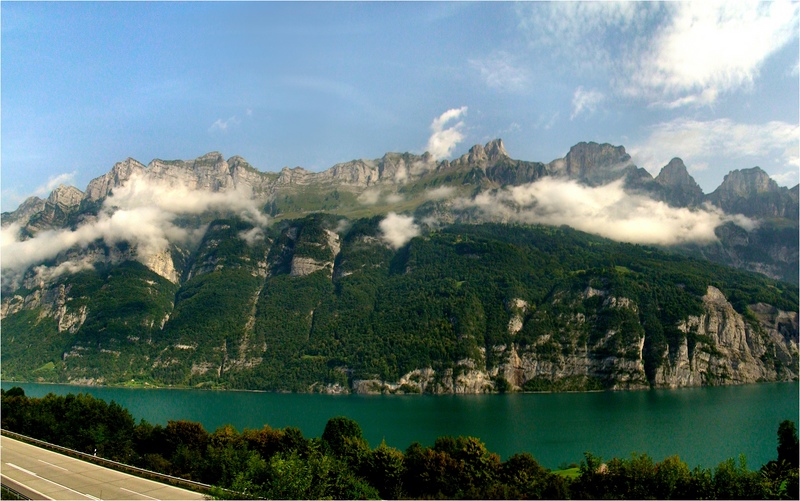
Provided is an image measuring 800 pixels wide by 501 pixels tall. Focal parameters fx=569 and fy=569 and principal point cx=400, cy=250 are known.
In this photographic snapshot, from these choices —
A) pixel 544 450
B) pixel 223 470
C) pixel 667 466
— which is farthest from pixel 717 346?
pixel 223 470

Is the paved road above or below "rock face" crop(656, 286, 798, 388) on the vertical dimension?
below

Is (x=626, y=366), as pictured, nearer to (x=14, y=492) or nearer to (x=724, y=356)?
(x=724, y=356)

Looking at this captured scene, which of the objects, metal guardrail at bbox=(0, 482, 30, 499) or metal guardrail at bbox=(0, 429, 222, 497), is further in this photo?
Answer: metal guardrail at bbox=(0, 429, 222, 497)

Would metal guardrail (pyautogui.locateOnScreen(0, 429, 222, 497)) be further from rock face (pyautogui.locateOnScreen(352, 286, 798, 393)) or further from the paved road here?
rock face (pyautogui.locateOnScreen(352, 286, 798, 393))

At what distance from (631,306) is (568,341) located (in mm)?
27295

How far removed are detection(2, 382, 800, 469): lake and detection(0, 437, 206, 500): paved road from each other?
144ft

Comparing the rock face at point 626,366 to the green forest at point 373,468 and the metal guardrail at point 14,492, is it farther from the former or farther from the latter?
the metal guardrail at point 14,492

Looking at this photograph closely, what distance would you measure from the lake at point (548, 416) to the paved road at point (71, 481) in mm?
43794

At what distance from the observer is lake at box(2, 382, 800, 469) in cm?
8462

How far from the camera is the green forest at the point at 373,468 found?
41250 millimetres

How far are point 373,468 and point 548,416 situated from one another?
75404 millimetres

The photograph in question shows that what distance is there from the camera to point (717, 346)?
19300 cm

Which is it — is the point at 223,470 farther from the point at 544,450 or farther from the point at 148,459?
the point at 544,450

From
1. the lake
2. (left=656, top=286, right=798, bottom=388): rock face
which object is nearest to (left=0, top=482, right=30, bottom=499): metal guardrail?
the lake
